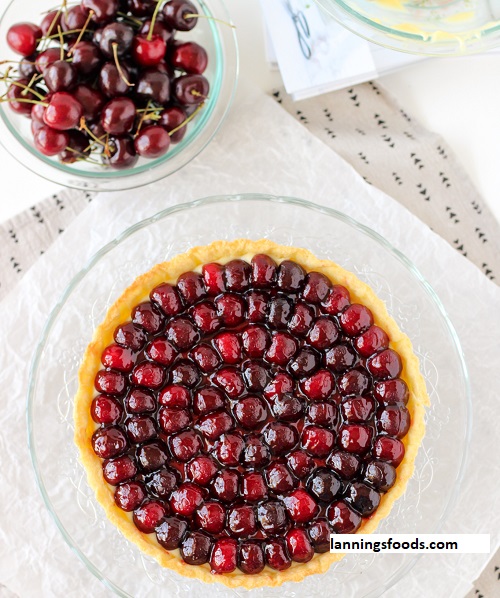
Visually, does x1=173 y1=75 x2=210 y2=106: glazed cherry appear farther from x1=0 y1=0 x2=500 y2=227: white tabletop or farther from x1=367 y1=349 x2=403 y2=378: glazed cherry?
x1=367 y1=349 x2=403 y2=378: glazed cherry

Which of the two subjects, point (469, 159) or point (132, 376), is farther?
point (469, 159)

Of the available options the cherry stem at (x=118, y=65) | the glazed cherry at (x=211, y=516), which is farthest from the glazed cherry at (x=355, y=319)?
the cherry stem at (x=118, y=65)

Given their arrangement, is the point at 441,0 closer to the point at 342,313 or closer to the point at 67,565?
the point at 342,313

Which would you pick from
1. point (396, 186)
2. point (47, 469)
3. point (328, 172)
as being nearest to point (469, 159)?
point (396, 186)

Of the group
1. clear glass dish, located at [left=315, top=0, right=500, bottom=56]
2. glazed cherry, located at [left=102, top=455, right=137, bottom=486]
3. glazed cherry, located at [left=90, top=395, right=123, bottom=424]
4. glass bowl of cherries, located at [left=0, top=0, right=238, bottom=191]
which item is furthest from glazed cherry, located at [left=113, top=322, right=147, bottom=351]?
clear glass dish, located at [left=315, top=0, right=500, bottom=56]

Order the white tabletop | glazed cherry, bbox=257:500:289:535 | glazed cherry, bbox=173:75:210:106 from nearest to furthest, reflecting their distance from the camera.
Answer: glazed cherry, bbox=257:500:289:535, glazed cherry, bbox=173:75:210:106, the white tabletop

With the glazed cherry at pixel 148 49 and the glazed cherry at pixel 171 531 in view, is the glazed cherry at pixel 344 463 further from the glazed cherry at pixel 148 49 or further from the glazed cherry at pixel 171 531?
the glazed cherry at pixel 148 49
